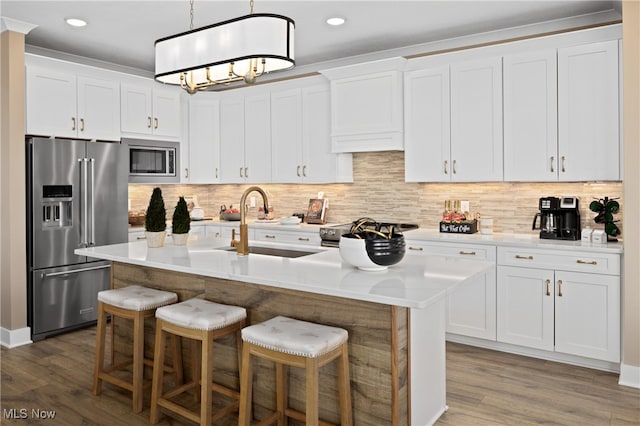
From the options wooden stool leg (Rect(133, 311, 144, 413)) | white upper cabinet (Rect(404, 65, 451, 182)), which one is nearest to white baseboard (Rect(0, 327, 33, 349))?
wooden stool leg (Rect(133, 311, 144, 413))

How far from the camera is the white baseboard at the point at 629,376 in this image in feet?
11.1

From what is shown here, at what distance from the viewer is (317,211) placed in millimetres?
5562

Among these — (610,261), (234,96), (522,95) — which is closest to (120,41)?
(234,96)

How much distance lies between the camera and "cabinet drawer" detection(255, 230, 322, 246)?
509 centimetres

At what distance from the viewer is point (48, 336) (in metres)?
4.43

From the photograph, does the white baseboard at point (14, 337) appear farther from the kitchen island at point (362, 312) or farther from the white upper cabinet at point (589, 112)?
the white upper cabinet at point (589, 112)

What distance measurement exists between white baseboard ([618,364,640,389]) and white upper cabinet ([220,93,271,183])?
3.86 metres

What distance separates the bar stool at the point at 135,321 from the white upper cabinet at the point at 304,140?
254cm

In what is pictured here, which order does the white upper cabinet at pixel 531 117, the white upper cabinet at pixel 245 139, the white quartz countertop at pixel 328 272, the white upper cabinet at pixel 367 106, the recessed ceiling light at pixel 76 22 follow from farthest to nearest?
the white upper cabinet at pixel 245 139 → the white upper cabinet at pixel 367 106 → the recessed ceiling light at pixel 76 22 → the white upper cabinet at pixel 531 117 → the white quartz countertop at pixel 328 272

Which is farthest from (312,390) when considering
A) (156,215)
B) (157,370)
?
(156,215)

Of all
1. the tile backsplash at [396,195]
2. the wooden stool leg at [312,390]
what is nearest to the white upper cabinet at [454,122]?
the tile backsplash at [396,195]

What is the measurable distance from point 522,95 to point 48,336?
4.61m

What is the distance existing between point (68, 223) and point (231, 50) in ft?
8.95

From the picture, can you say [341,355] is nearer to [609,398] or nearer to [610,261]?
[609,398]
